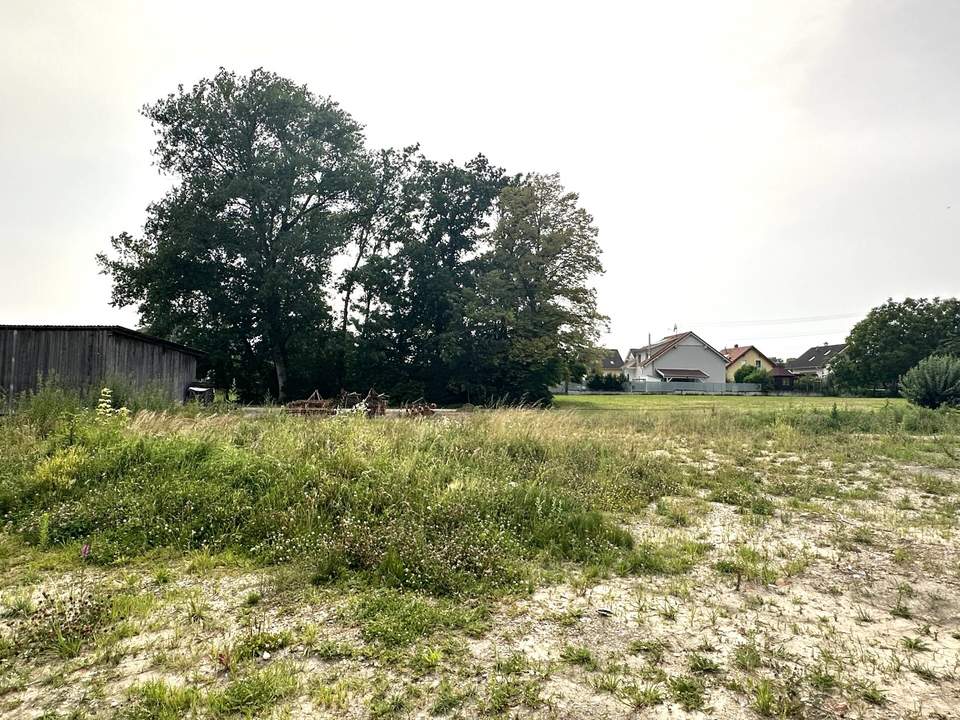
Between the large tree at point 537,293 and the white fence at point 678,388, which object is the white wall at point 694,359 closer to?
the white fence at point 678,388

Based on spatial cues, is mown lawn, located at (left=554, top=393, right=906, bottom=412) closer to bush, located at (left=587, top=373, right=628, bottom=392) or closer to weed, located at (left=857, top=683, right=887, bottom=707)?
bush, located at (left=587, top=373, right=628, bottom=392)

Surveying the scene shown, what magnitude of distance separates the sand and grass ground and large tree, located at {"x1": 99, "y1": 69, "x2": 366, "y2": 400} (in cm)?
2173

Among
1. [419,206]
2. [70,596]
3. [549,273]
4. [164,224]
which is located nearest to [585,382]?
[549,273]

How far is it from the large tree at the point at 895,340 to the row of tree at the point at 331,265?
3548 centimetres

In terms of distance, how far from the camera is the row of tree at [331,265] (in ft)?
91.6

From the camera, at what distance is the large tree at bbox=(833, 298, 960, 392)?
46812mm

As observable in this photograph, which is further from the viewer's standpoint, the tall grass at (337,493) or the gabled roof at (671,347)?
the gabled roof at (671,347)

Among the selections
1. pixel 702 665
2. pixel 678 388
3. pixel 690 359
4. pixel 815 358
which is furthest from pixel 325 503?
pixel 815 358

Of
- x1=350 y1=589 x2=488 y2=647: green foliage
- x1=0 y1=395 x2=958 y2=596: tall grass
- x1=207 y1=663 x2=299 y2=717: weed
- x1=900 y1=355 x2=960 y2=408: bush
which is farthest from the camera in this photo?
x1=900 y1=355 x2=960 y2=408: bush

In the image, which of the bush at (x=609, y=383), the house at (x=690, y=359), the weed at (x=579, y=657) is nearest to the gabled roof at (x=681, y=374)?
the house at (x=690, y=359)

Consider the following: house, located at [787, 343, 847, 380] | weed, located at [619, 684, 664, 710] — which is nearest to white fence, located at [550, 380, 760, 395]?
house, located at [787, 343, 847, 380]

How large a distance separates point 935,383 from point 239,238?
33.5 meters

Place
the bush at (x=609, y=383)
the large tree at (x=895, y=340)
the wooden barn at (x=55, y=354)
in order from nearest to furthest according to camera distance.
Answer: the wooden barn at (x=55, y=354), the large tree at (x=895, y=340), the bush at (x=609, y=383)

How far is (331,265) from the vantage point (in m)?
30.9
